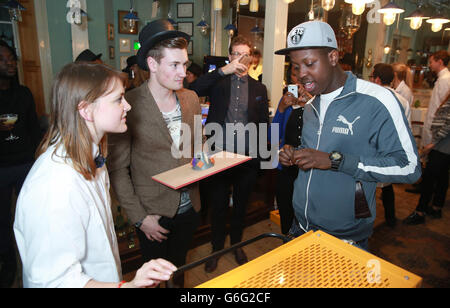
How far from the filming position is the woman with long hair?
2.67ft

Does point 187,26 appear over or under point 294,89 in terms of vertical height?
over

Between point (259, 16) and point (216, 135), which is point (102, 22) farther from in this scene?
point (216, 135)

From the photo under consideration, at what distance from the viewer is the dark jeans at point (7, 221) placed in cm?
235

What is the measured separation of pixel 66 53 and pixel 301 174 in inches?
269

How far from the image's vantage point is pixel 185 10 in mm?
7793

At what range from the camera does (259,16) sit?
8.91 m

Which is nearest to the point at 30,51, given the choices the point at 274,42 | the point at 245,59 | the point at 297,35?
the point at 274,42

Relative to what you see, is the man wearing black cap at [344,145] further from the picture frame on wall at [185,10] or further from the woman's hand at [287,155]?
the picture frame on wall at [185,10]

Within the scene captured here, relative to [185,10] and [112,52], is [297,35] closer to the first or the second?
[112,52]

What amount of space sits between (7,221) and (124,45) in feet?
19.7

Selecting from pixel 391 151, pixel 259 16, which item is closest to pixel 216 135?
pixel 391 151

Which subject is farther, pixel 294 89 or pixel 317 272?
pixel 294 89

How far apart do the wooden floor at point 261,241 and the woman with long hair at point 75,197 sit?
4.95 ft

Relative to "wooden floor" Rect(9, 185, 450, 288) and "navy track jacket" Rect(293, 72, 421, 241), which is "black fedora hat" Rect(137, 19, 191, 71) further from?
"wooden floor" Rect(9, 185, 450, 288)
